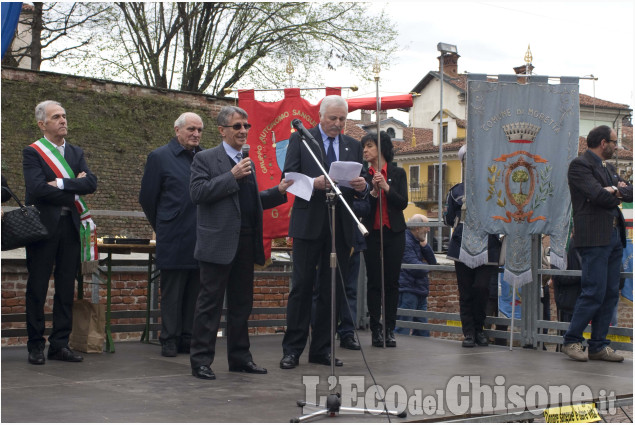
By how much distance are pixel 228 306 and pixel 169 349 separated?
1.32 m

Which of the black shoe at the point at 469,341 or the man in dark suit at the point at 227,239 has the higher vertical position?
the man in dark suit at the point at 227,239

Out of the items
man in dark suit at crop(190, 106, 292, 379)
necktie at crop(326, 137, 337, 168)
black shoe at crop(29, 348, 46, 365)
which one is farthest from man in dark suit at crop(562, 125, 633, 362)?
black shoe at crop(29, 348, 46, 365)

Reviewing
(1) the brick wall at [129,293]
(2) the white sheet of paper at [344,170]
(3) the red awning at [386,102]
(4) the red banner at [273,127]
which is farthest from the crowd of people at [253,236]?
(3) the red awning at [386,102]

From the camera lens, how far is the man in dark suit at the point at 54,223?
280 inches

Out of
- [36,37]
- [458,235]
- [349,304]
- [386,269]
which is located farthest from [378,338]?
[36,37]

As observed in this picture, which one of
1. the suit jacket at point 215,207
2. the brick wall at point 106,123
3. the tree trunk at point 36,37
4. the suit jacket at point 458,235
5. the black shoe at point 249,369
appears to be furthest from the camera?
the tree trunk at point 36,37

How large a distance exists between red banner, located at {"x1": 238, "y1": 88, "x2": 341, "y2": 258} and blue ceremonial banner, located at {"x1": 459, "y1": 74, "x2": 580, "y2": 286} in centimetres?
229

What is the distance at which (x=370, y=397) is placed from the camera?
19.3 feet

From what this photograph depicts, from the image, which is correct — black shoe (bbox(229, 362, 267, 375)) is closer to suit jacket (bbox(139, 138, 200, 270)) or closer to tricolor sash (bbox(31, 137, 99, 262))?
suit jacket (bbox(139, 138, 200, 270))

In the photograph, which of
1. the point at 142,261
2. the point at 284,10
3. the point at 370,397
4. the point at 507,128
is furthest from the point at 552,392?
the point at 284,10

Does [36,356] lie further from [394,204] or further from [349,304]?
[394,204]

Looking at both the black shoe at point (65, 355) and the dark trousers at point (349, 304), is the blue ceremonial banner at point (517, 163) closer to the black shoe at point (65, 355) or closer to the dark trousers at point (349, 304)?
the dark trousers at point (349, 304)

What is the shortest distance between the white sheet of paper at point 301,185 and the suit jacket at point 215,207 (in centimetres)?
43

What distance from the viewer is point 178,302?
798 cm
